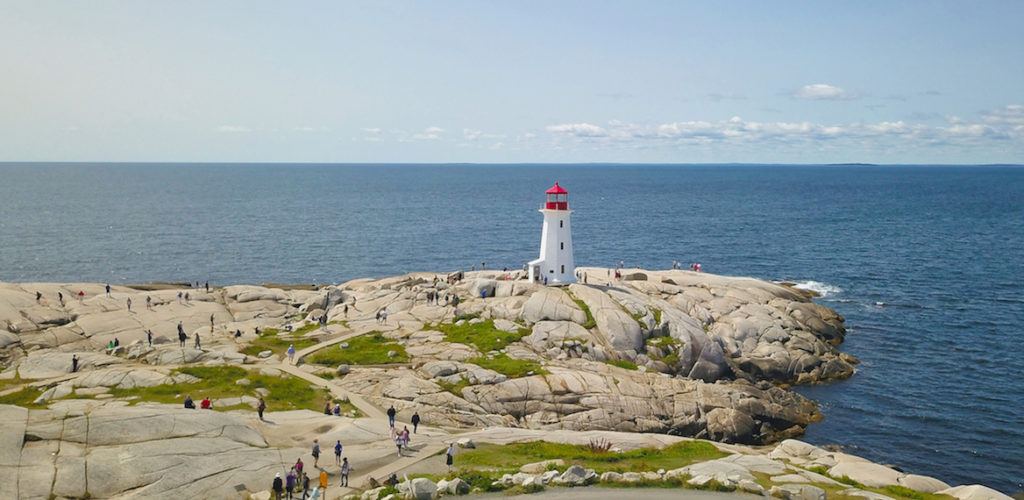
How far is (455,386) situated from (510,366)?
4.54 metres

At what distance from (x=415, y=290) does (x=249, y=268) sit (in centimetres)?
4884

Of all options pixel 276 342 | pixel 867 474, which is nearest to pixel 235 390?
pixel 276 342

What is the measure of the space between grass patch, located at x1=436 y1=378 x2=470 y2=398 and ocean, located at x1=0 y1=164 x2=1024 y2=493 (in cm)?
2490

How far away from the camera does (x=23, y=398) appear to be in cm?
3991

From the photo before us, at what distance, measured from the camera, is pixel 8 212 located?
170m

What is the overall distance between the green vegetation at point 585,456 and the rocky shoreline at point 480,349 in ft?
21.8

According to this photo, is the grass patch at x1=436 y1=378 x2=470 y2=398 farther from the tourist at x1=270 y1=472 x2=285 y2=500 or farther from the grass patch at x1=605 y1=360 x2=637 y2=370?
the tourist at x1=270 y1=472 x2=285 y2=500

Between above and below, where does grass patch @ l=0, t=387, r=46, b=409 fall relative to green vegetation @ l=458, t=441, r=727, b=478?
above

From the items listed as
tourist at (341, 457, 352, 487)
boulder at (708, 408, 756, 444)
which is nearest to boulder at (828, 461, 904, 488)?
boulder at (708, 408, 756, 444)

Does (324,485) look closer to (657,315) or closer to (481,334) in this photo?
(481,334)

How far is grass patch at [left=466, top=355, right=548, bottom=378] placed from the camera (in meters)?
48.2

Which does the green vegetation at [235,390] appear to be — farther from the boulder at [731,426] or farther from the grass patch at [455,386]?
the boulder at [731,426]

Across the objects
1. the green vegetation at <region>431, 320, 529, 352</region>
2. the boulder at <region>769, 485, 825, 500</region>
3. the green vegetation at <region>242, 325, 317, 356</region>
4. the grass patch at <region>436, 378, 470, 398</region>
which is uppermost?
the green vegetation at <region>431, 320, 529, 352</region>

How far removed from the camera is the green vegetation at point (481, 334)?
2122 inches
